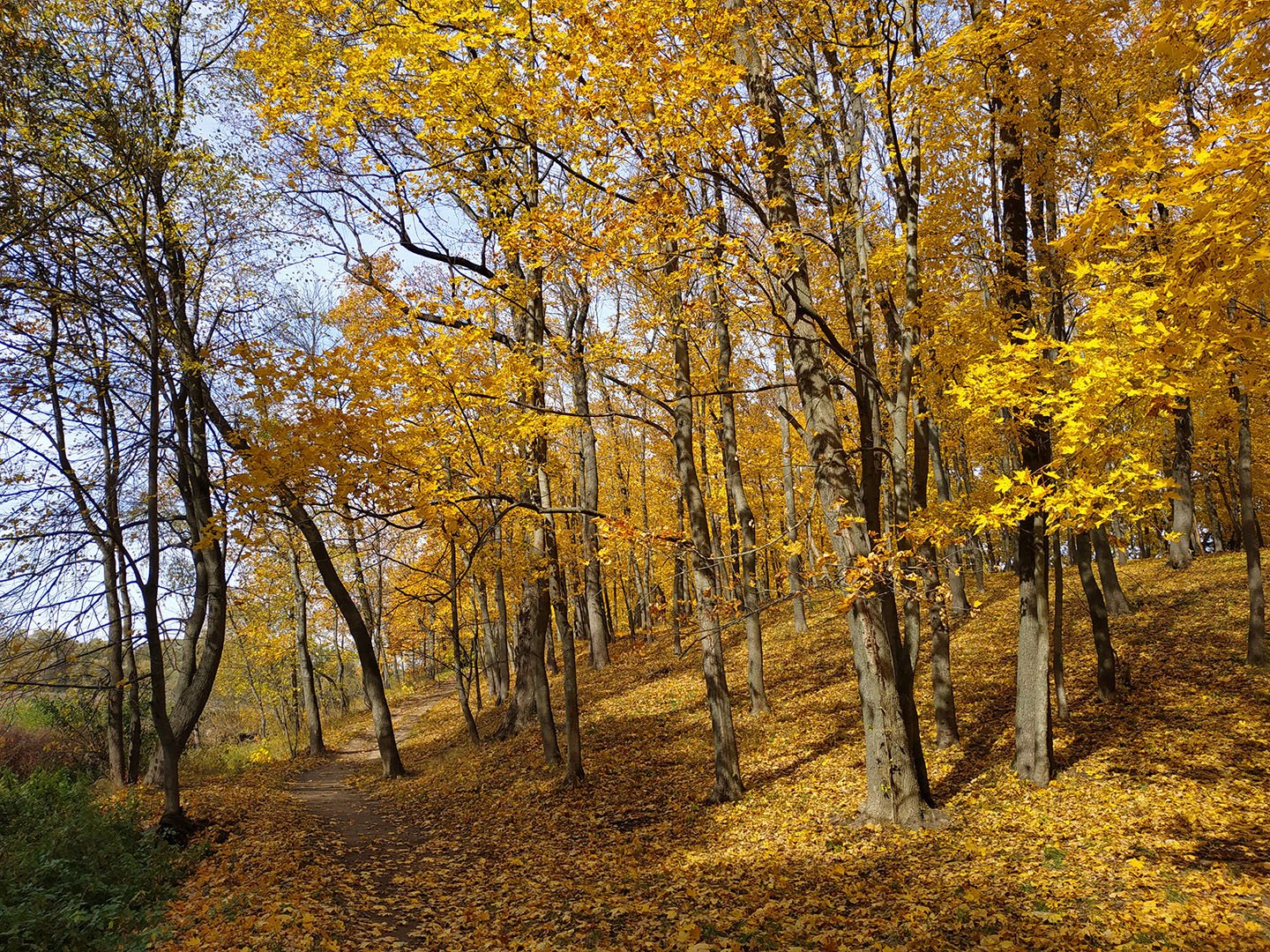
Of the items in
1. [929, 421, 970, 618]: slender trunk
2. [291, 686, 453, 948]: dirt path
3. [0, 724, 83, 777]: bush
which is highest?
[929, 421, 970, 618]: slender trunk

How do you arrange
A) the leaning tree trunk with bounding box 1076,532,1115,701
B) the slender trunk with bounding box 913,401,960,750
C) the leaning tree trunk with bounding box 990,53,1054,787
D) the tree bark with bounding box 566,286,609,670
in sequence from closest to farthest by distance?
the leaning tree trunk with bounding box 990,53,1054,787 < the slender trunk with bounding box 913,401,960,750 < the leaning tree trunk with bounding box 1076,532,1115,701 < the tree bark with bounding box 566,286,609,670

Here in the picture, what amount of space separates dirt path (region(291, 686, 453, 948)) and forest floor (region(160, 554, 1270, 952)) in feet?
0.21

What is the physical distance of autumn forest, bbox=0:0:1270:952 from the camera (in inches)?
235

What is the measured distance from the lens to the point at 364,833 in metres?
10.7

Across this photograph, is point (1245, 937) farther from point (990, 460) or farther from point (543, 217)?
point (990, 460)

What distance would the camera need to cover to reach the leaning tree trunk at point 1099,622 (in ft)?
33.2

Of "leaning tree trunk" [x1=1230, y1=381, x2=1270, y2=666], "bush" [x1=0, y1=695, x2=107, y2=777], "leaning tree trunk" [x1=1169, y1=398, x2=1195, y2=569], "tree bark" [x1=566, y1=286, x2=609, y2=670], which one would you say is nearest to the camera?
"leaning tree trunk" [x1=1230, y1=381, x2=1270, y2=666]

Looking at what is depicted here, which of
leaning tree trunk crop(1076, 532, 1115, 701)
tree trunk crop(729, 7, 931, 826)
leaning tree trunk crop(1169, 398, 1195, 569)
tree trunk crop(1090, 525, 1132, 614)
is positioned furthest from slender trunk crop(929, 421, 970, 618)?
tree trunk crop(729, 7, 931, 826)

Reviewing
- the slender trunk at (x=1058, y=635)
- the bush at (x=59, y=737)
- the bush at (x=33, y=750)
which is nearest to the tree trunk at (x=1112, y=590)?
the slender trunk at (x=1058, y=635)

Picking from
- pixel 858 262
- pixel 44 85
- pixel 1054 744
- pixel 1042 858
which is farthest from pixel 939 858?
pixel 44 85

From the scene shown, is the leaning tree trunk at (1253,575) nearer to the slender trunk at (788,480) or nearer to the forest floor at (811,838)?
the forest floor at (811,838)

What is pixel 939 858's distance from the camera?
6840mm

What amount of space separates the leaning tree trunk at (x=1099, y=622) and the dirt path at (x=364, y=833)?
9.60 m

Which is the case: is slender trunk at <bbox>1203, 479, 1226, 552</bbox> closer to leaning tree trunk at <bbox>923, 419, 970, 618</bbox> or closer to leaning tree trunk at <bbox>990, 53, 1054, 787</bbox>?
→ leaning tree trunk at <bbox>923, 419, 970, 618</bbox>
